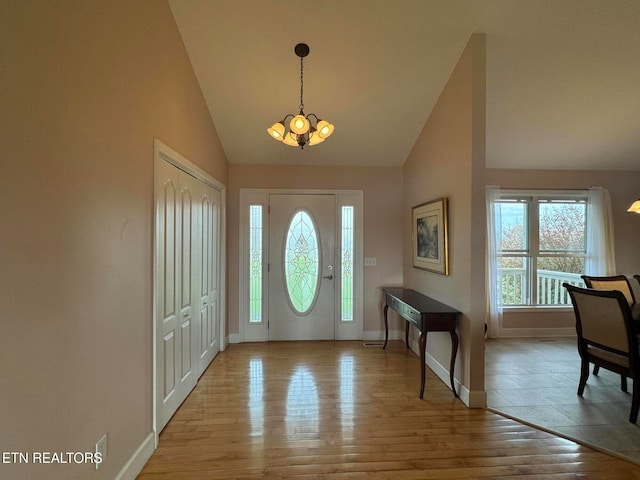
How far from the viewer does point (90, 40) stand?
1479 mm

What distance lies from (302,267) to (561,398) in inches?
122

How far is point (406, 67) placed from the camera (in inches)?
116

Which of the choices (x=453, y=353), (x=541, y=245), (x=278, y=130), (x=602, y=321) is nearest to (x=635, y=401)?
(x=602, y=321)

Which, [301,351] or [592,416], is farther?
[301,351]

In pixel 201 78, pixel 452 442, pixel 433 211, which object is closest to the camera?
pixel 452 442

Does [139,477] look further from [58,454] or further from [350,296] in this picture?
[350,296]

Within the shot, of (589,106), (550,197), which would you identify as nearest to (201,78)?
(589,106)

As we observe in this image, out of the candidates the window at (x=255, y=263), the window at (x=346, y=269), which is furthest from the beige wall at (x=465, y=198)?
the window at (x=255, y=263)

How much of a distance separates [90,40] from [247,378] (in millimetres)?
2988

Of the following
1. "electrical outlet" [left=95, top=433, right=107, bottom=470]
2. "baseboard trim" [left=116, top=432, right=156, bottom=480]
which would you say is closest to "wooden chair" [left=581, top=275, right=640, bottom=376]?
"baseboard trim" [left=116, top=432, right=156, bottom=480]

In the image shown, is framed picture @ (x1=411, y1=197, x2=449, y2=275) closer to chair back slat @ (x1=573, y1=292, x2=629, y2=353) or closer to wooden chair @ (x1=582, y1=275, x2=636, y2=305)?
chair back slat @ (x1=573, y1=292, x2=629, y2=353)

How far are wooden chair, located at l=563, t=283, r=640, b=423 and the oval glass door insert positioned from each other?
2870mm

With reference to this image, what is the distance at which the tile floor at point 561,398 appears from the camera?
7.29 feet

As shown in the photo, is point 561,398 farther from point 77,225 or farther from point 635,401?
point 77,225
